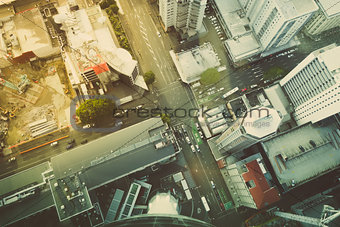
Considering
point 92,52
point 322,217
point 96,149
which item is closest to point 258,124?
point 322,217

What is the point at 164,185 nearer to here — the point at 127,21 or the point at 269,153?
the point at 269,153

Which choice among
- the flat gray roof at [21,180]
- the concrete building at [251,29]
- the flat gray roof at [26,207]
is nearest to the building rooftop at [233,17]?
the concrete building at [251,29]

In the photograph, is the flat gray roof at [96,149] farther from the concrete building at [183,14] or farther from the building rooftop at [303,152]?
the building rooftop at [303,152]

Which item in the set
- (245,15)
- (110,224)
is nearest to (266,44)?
(245,15)

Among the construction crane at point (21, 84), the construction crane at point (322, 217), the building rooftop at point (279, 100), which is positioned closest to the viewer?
the construction crane at point (322, 217)

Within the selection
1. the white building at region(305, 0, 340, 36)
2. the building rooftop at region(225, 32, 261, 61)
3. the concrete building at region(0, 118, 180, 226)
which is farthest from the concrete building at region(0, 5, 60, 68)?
the white building at region(305, 0, 340, 36)

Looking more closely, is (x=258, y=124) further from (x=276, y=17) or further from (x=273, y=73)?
(x=273, y=73)
